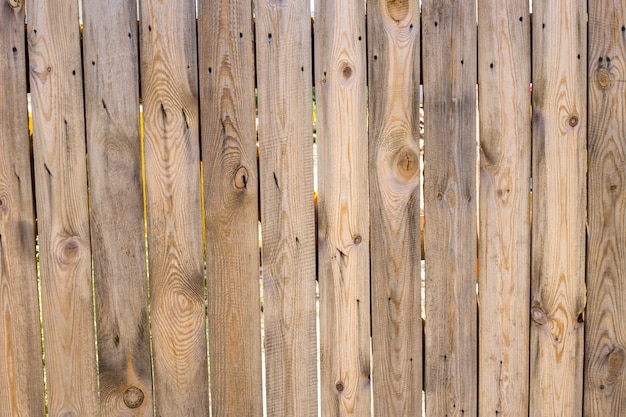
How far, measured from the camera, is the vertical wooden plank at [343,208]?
2.30 m

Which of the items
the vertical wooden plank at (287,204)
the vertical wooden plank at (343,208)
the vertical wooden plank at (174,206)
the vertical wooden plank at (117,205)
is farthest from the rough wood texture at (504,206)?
the vertical wooden plank at (117,205)

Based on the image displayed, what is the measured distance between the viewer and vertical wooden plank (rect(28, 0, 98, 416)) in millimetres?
2207

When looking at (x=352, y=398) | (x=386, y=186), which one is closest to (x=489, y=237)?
(x=386, y=186)

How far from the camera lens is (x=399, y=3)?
2311 millimetres

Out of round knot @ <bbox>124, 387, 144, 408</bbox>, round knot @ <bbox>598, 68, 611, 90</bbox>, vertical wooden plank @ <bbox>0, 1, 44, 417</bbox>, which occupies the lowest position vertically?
round knot @ <bbox>124, 387, 144, 408</bbox>

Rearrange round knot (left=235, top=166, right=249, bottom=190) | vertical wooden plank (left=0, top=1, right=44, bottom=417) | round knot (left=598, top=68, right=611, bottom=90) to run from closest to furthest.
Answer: vertical wooden plank (left=0, top=1, right=44, bottom=417)
round knot (left=235, top=166, right=249, bottom=190)
round knot (left=598, top=68, right=611, bottom=90)

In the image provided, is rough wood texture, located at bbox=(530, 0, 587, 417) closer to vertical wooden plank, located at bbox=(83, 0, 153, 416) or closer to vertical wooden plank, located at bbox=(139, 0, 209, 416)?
vertical wooden plank, located at bbox=(139, 0, 209, 416)

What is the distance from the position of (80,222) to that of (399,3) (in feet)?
3.87

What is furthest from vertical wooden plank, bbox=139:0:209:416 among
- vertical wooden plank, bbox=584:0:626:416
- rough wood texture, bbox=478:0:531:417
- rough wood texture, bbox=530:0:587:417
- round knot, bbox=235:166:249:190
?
vertical wooden plank, bbox=584:0:626:416

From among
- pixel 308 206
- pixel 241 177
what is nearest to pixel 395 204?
pixel 308 206

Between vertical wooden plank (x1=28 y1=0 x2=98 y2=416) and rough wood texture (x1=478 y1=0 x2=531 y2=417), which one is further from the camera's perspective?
rough wood texture (x1=478 y1=0 x2=531 y2=417)

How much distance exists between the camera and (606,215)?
2.46m

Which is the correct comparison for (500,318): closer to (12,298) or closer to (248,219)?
(248,219)

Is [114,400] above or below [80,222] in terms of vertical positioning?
below
